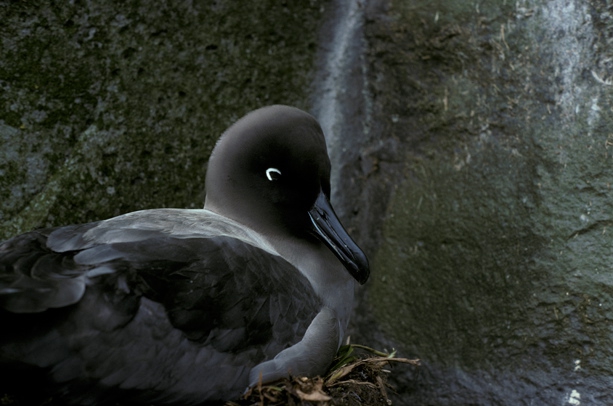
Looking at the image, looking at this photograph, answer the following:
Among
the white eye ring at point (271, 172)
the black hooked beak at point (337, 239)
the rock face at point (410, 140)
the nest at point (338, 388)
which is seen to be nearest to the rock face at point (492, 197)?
the rock face at point (410, 140)

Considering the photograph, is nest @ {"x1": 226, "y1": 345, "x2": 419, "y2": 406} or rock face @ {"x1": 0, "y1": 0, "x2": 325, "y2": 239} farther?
rock face @ {"x1": 0, "y1": 0, "x2": 325, "y2": 239}

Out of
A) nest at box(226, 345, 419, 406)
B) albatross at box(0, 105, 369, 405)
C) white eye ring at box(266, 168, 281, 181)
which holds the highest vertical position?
white eye ring at box(266, 168, 281, 181)

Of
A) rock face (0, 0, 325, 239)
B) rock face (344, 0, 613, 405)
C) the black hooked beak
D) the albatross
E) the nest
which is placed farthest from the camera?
rock face (344, 0, 613, 405)

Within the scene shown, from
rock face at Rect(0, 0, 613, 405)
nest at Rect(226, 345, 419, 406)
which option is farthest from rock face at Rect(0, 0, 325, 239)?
nest at Rect(226, 345, 419, 406)

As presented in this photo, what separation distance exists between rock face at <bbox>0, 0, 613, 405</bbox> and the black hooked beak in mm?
662

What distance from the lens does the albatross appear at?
1.81 meters

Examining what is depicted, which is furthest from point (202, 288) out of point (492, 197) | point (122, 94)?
point (492, 197)

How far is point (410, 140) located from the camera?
3.22 m

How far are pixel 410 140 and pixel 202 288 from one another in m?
1.47

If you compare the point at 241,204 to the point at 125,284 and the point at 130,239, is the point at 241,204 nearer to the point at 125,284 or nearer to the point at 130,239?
the point at 130,239

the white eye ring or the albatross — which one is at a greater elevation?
the white eye ring

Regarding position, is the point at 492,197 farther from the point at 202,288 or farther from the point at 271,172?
Result: the point at 202,288

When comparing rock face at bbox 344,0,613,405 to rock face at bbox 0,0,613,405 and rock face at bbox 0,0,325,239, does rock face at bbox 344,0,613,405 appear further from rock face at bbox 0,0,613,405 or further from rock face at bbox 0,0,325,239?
rock face at bbox 0,0,325,239

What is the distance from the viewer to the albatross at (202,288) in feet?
5.95
